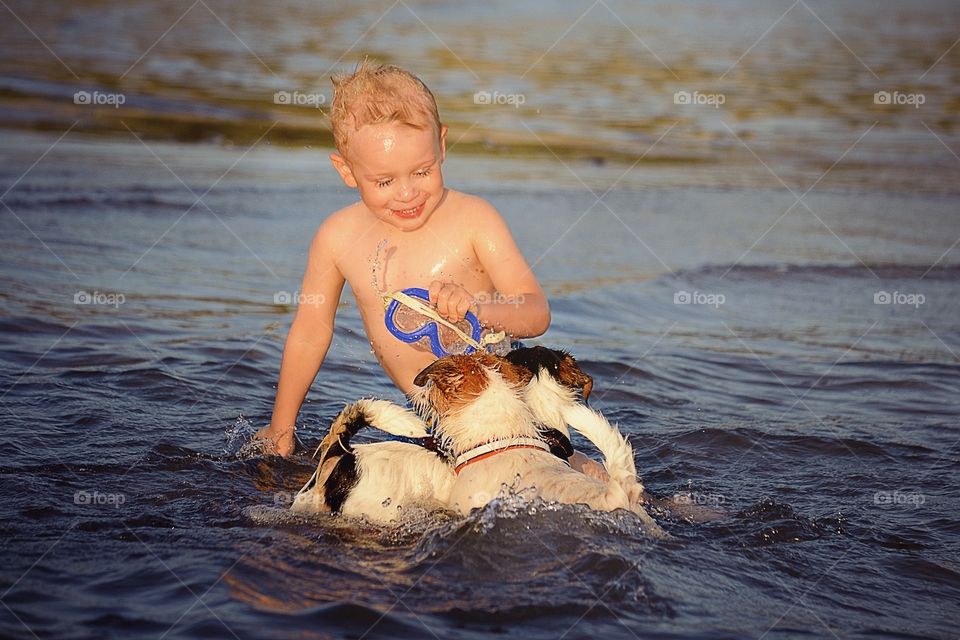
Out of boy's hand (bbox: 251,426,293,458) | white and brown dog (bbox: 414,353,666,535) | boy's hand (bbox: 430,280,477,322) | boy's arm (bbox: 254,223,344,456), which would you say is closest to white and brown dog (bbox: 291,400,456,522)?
white and brown dog (bbox: 414,353,666,535)

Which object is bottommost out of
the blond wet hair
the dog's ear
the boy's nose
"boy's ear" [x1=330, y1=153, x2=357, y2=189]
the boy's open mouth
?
the dog's ear

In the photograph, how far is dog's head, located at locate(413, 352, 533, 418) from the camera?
4.18 m

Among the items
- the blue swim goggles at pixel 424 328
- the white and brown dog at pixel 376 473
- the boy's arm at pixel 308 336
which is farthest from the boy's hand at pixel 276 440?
the white and brown dog at pixel 376 473

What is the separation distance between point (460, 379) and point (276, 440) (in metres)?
1.60

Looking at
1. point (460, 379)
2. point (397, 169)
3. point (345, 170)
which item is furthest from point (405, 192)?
→ point (460, 379)

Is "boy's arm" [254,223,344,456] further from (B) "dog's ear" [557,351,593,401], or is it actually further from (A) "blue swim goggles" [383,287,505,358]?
(B) "dog's ear" [557,351,593,401]

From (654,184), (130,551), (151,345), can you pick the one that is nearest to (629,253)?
(654,184)

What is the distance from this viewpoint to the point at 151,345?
6.79 meters

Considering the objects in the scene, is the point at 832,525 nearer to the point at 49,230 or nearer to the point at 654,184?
the point at 49,230

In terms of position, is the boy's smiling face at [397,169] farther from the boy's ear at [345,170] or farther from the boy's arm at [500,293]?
the boy's arm at [500,293]

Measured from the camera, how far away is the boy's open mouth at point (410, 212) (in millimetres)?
4938

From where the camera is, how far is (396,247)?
5320 mm

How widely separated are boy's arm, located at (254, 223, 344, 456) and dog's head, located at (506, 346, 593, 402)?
152cm

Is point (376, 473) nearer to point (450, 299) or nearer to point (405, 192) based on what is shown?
point (450, 299)
